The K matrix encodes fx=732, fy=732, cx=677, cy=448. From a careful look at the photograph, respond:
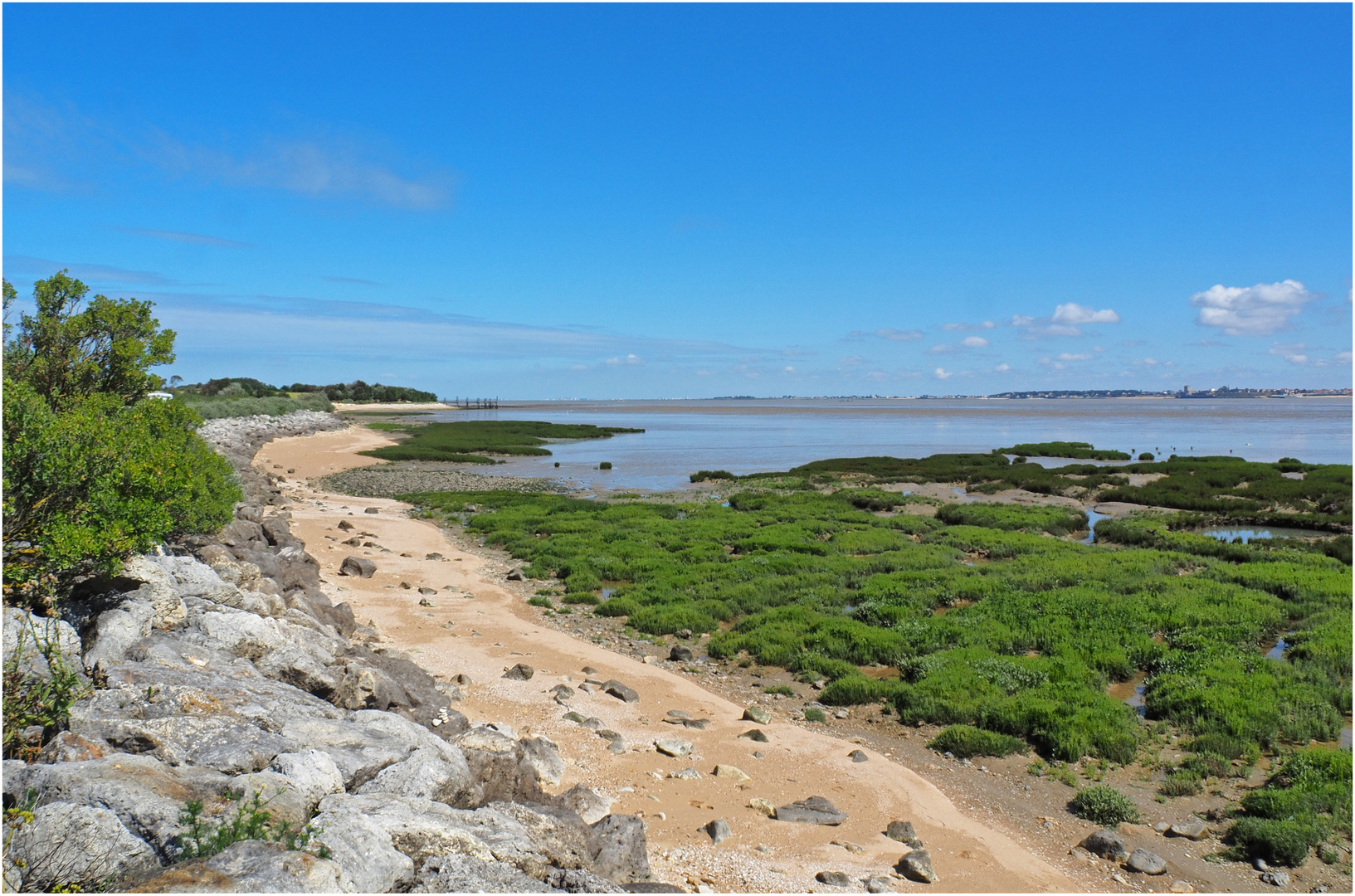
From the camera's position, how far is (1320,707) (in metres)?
13.0

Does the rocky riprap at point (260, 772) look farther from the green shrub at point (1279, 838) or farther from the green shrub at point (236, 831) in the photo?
the green shrub at point (1279, 838)

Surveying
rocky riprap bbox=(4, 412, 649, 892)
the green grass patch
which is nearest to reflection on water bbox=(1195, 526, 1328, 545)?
the green grass patch

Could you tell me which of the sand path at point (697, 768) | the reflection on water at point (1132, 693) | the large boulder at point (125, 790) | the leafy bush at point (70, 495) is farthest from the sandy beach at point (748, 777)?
the leafy bush at point (70, 495)

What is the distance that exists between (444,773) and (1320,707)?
1493cm

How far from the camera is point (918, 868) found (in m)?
8.31

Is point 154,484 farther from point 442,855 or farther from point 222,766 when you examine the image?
point 442,855

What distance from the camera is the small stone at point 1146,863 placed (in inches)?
349

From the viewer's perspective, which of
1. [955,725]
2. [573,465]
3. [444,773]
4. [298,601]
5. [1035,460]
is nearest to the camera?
[444,773]

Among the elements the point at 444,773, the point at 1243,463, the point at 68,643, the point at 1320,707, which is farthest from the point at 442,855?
the point at 1243,463

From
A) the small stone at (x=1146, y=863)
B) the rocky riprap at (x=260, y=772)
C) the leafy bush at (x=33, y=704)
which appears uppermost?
the leafy bush at (x=33, y=704)

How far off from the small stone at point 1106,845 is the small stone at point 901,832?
7.24 feet

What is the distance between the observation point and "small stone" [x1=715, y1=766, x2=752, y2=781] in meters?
10.4

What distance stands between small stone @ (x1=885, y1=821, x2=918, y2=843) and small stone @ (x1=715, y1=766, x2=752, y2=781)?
6.58 ft

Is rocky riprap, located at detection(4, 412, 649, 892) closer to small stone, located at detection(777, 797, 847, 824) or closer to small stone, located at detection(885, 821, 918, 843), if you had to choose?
small stone, located at detection(777, 797, 847, 824)
